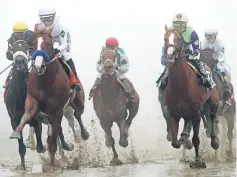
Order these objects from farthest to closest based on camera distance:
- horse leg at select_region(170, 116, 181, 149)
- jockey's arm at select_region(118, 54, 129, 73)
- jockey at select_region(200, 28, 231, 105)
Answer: jockey at select_region(200, 28, 231, 105)
jockey's arm at select_region(118, 54, 129, 73)
horse leg at select_region(170, 116, 181, 149)

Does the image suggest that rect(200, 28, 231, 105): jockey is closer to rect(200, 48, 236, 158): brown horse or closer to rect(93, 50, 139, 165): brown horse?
rect(200, 48, 236, 158): brown horse

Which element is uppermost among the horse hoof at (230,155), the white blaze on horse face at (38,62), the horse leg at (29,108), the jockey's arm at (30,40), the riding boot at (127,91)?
the jockey's arm at (30,40)

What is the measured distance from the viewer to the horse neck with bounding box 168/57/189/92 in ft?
54.4

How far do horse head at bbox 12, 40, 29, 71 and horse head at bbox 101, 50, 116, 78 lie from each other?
2513 mm

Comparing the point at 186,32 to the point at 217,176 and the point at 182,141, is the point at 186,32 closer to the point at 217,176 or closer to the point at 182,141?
the point at 182,141

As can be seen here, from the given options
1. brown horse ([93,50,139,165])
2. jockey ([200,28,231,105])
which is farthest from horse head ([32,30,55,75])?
jockey ([200,28,231,105])

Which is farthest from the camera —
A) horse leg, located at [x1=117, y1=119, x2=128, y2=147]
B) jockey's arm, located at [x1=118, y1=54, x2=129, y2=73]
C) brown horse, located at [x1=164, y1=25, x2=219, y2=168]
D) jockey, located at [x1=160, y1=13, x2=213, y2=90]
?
jockey's arm, located at [x1=118, y1=54, x2=129, y2=73]

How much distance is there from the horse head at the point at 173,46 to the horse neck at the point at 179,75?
167 mm

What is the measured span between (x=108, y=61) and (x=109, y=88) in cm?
82

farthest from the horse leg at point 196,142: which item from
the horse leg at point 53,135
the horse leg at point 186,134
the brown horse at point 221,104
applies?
the brown horse at point 221,104

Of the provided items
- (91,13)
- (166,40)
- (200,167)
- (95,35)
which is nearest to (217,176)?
(200,167)

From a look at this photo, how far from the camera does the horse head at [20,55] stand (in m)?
16.2

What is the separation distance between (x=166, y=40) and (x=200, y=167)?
8.89 feet

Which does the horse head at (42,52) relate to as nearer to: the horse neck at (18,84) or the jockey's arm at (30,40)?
the jockey's arm at (30,40)
